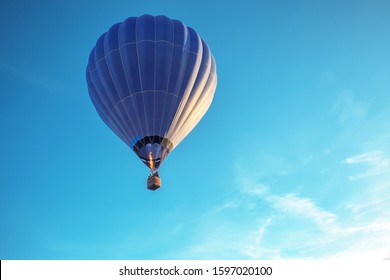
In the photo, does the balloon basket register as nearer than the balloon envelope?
Yes

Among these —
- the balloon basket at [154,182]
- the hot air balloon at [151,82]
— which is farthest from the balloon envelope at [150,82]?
the balloon basket at [154,182]

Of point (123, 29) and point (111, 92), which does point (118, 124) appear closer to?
point (111, 92)

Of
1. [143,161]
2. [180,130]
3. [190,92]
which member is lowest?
[143,161]

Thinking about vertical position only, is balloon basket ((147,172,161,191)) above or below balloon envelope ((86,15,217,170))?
below

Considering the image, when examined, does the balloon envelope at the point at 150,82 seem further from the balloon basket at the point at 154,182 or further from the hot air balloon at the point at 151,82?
the balloon basket at the point at 154,182

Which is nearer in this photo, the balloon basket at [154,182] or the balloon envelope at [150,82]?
the balloon basket at [154,182]

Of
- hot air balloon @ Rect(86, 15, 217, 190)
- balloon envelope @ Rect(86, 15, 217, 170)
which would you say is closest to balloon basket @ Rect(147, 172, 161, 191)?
hot air balloon @ Rect(86, 15, 217, 190)

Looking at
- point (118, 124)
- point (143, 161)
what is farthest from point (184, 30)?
point (143, 161)

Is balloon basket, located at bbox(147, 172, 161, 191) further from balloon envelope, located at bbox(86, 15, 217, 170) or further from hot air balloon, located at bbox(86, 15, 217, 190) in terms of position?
balloon envelope, located at bbox(86, 15, 217, 170)

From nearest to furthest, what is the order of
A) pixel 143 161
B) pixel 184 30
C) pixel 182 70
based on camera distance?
pixel 143 161 < pixel 182 70 < pixel 184 30
